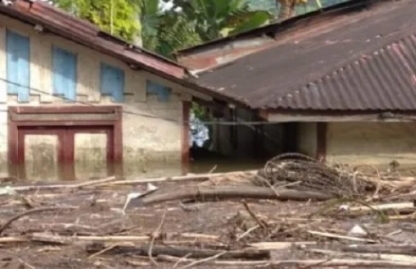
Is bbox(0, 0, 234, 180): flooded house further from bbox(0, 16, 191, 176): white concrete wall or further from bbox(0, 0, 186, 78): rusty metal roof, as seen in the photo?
bbox(0, 0, 186, 78): rusty metal roof

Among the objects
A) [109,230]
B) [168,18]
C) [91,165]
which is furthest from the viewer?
[168,18]

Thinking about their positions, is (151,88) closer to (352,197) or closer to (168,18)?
(352,197)

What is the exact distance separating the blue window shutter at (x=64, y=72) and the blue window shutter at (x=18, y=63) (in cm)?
43

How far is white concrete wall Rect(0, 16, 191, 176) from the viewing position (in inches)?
591

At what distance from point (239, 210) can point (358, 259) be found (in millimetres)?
2495

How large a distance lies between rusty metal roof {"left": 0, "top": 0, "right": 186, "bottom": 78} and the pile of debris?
319cm

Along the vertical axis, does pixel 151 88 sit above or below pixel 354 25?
below

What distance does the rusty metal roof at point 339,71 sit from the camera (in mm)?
13656

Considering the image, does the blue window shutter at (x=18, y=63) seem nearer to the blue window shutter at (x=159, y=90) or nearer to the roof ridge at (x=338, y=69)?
the blue window shutter at (x=159, y=90)

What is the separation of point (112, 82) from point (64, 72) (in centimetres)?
78

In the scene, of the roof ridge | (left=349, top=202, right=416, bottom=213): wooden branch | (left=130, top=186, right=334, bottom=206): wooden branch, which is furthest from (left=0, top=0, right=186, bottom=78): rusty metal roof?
(left=349, top=202, right=416, bottom=213): wooden branch

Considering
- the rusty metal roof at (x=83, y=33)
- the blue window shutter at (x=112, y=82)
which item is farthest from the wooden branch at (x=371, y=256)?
the blue window shutter at (x=112, y=82)

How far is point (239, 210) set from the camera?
31.1 feet

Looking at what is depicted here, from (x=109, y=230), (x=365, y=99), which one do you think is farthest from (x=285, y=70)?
(x=109, y=230)
